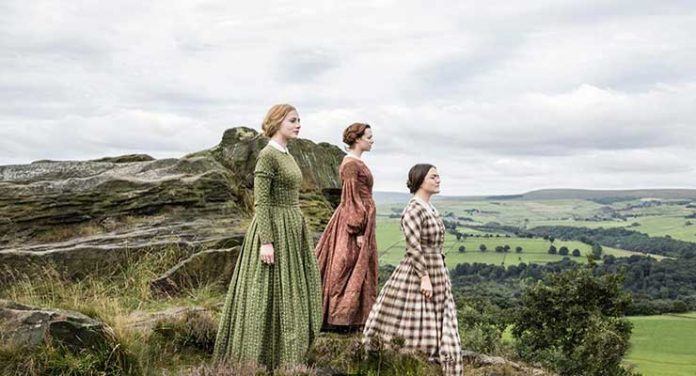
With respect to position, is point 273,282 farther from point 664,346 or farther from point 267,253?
point 664,346

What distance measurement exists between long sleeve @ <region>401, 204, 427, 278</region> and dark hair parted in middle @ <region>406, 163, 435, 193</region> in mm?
260

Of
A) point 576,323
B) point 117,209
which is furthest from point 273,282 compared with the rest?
point 576,323

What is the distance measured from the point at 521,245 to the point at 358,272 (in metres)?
98.9

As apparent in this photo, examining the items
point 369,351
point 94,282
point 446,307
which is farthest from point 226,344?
point 94,282

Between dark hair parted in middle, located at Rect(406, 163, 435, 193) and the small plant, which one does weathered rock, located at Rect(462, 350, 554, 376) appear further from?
the small plant

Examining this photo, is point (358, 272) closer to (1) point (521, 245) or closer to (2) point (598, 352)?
(2) point (598, 352)

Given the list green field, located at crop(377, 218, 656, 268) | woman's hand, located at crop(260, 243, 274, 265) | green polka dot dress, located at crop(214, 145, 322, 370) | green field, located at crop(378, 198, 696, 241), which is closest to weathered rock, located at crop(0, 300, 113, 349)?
green polka dot dress, located at crop(214, 145, 322, 370)

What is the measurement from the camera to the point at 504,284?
256 feet

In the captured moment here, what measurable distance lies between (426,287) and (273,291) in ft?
5.84

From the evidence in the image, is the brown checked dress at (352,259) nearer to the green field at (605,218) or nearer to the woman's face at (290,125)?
the woman's face at (290,125)

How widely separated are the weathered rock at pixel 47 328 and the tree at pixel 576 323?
95.8ft

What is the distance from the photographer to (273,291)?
7.77 m

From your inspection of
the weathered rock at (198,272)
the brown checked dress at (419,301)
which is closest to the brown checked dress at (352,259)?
the brown checked dress at (419,301)

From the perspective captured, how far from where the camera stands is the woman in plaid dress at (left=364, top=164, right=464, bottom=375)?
25.9 ft
